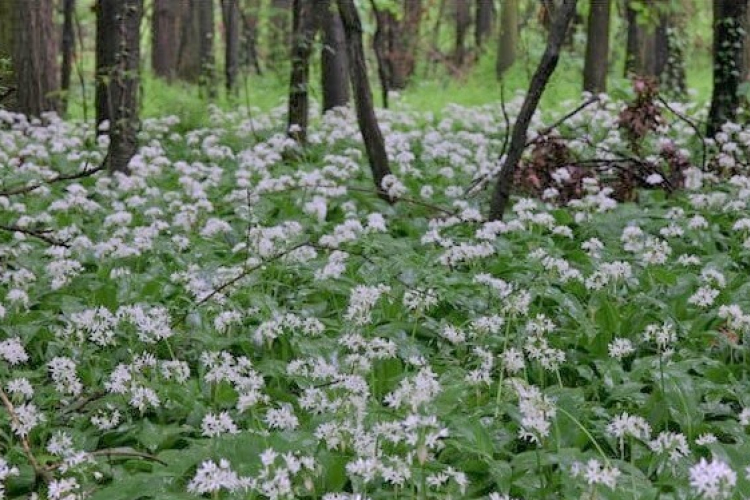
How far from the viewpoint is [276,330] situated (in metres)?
3.71

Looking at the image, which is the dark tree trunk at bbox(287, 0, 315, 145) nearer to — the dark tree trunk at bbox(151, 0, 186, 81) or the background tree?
the background tree

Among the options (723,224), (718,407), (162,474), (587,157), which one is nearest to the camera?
(162,474)

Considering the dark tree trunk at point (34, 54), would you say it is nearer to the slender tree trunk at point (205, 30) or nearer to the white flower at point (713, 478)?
the slender tree trunk at point (205, 30)

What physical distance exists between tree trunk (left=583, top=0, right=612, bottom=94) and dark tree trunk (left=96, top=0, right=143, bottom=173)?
20.3ft

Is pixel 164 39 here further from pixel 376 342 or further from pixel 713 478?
pixel 713 478

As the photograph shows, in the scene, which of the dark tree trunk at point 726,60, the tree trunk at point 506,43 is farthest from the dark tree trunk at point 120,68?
the tree trunk at point 506,43

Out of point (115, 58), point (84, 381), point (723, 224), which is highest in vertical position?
point (115, 58)

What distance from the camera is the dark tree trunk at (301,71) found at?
802cm

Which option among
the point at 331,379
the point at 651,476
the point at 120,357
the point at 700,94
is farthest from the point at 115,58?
the point at 700,94

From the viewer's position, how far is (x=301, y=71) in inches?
319

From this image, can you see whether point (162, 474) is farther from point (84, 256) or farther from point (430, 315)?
point (84, 256)

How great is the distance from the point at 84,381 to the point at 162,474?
1050mm

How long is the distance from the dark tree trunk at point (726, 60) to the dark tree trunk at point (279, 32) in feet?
14.2

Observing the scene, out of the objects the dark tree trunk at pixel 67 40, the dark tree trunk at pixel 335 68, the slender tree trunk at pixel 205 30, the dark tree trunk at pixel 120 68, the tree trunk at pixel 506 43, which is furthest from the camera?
the tree trunk at pixel 506 43
